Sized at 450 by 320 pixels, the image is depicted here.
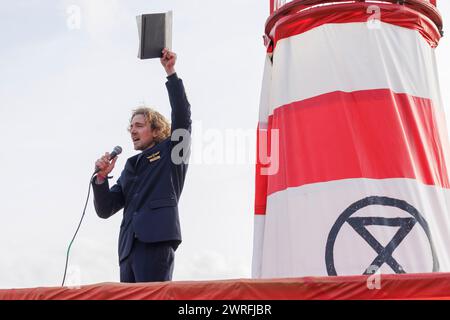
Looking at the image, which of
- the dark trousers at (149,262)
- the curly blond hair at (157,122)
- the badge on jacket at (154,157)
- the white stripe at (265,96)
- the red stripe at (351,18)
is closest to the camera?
the dark trousers at (149,262)

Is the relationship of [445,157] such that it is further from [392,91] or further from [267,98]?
[267,98]

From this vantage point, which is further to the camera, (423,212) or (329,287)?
(423,212)

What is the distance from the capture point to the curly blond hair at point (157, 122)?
3.40 metres

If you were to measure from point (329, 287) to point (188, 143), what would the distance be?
5.33 feet

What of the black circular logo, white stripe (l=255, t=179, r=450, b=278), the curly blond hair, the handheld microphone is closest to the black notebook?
the curly blond hair

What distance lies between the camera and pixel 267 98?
378cm

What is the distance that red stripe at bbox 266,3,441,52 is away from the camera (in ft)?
11.5

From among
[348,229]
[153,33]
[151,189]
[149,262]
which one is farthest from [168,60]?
[348,229]

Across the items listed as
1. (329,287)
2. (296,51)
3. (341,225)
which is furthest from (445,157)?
(329,287)

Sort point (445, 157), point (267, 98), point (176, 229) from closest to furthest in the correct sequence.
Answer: point (176, 229), point (445, 157), point (267, 98)

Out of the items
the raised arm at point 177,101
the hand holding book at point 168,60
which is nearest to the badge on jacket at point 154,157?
the raised arm at point 177,101

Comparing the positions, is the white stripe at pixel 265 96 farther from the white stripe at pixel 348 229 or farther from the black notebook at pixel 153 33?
the black notebook at pixel 153 33

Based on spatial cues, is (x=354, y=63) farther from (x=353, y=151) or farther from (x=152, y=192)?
(x=152, y=192)
